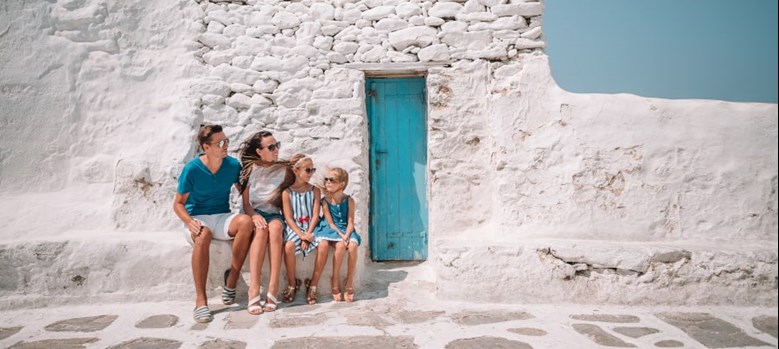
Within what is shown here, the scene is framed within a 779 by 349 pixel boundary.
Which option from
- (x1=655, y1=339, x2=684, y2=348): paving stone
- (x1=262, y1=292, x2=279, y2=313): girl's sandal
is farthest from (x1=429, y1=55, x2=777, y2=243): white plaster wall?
(x1=262, y1=292, x2=279, y2=313): girl's sandal

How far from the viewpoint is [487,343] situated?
2625 mm

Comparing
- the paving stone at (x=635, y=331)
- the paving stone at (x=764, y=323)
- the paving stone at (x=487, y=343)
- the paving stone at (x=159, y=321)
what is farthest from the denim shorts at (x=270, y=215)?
the paving stone at (x=764, y=323)

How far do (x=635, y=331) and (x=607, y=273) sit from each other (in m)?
0.65

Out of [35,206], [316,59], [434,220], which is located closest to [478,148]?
[434,220]

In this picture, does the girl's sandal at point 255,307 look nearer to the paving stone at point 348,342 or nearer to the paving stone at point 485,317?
the paving stone at point 348,342

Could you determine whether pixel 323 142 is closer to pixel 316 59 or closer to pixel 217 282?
pixel 316 59

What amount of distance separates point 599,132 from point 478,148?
1073mm

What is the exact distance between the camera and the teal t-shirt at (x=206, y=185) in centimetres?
332

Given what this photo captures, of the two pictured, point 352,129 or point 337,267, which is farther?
point 352,129

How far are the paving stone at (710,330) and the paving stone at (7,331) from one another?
4015 mm

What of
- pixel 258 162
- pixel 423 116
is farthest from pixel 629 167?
pixel 258 162

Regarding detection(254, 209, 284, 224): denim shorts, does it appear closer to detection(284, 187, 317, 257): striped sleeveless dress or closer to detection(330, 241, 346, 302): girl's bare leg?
detection(284, 187, 317, 257): striped sleeveless dress

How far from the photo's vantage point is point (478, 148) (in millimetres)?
4484

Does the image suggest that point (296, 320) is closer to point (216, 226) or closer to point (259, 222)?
point (259, 222)
